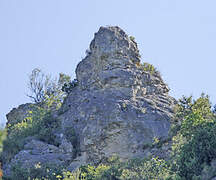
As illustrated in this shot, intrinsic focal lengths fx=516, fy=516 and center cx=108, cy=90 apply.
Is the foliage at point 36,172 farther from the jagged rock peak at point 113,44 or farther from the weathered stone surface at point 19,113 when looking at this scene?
the weathered stone surface at point 19,113

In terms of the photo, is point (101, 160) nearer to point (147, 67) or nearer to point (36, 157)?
point (36, 157)

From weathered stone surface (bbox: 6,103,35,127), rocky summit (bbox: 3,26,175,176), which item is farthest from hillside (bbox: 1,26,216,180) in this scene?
weathered stone surface (bbox: 6,103,35,127)

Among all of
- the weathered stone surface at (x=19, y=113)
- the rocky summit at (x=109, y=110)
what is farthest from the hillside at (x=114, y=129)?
the weathered stone surface at (x=19, y=113)

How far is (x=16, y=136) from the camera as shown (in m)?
36.8

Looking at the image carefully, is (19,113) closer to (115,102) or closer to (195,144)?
(115,102)

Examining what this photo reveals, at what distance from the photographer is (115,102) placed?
1355 inches

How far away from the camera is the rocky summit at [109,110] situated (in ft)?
107

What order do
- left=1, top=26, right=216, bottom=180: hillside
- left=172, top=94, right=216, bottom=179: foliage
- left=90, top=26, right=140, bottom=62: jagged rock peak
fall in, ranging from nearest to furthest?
1. left=172, top=94, right=216, bottom=179: foliage
2. left=1, top=26, right=216, bottom=180: hillside
3. left=90, top=26, right=140, bottom=62: jagged rock peak

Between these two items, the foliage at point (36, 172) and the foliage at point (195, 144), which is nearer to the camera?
the foliage at point (195, 144)

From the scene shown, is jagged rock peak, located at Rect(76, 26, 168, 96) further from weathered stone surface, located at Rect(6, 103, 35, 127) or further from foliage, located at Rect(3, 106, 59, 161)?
weathered stone surface, located at Rect(6, 103, 35, 127)

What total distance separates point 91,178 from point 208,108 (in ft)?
28.1

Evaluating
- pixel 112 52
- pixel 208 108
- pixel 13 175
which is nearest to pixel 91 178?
pixel 13 175

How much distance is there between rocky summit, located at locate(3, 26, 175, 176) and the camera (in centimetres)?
3256

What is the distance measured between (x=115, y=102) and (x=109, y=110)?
822mm
